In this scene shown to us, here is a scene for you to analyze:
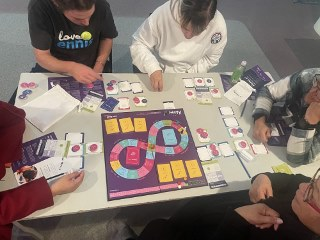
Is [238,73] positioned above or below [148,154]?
above

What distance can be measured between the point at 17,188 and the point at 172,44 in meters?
1.06

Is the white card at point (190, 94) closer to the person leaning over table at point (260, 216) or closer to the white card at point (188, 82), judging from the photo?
the white card at point (188, 82)

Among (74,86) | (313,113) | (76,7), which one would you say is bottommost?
(74,86)

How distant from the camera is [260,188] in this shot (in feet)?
3.78

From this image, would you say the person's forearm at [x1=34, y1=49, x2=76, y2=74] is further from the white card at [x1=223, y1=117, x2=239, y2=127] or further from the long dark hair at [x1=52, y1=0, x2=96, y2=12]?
the white card at [x1=223, y1=117, x2=239, y2=127]

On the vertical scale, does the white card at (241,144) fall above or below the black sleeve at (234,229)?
above

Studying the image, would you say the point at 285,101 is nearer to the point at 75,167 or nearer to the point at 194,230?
the point at 194,230

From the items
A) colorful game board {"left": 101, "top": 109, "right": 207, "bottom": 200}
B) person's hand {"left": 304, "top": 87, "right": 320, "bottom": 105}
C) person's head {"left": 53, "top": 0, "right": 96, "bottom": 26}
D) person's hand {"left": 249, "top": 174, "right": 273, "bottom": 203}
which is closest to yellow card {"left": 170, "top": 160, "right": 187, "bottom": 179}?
colorful game board {"left": 101, "top": 109, "right": 207, "bottom": 200}

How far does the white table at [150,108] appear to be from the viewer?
1.09m

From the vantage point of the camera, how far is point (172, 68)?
1.81 meters

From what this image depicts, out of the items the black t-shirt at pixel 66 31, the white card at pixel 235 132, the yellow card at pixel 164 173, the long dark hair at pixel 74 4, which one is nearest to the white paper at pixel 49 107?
the black t-shirt at pixel 66 31

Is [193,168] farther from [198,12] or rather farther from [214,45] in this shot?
[214,45]

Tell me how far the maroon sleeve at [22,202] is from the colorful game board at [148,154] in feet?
0.72

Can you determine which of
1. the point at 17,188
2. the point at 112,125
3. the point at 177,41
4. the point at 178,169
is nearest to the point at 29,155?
the point at 17,188
